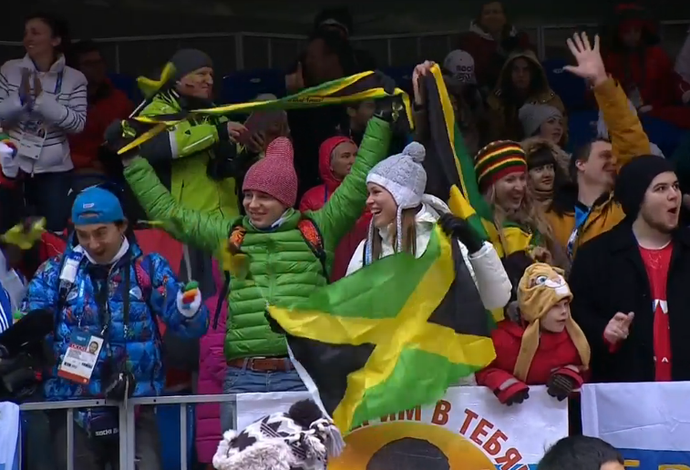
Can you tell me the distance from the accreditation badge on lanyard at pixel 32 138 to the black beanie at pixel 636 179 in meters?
3.67

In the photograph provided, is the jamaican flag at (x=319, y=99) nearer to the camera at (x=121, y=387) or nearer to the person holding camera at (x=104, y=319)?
the person holding camera at (x=104, y=319)

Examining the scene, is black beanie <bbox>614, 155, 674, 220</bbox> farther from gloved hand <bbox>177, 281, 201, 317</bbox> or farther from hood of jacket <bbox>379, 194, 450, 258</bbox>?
gloved hand <bbox>177, 281, 201, 317</bbox>

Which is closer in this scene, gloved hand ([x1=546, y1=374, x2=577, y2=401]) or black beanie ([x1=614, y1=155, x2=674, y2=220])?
gloved hand ([x1=546, y1=374, x2=577, y2=401])

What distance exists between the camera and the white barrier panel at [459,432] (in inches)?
245

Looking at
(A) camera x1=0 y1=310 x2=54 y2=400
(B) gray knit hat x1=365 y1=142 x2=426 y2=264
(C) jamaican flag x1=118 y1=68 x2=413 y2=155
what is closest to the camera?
(A) camera x1=0 y1=310 x2=54 y2=400

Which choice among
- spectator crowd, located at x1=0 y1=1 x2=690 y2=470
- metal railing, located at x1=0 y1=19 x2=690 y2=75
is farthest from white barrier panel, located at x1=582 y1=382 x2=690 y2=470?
metal railing, located at x1=0 y1=19 x2=690 y2=75

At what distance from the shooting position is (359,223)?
7.73 m

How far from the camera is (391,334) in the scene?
6.20 m

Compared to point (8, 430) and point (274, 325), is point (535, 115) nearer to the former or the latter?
point (274, 325)

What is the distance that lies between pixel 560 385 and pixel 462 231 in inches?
30.8

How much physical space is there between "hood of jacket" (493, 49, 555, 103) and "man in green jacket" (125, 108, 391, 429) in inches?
108

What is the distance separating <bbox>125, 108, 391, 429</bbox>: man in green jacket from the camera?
6.71 m

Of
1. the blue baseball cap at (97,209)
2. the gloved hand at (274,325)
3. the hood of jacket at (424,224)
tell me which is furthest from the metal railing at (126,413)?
the hood of jacket at (424,224)

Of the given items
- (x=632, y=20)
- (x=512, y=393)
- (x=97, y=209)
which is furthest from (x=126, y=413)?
(x=632, y=20)
